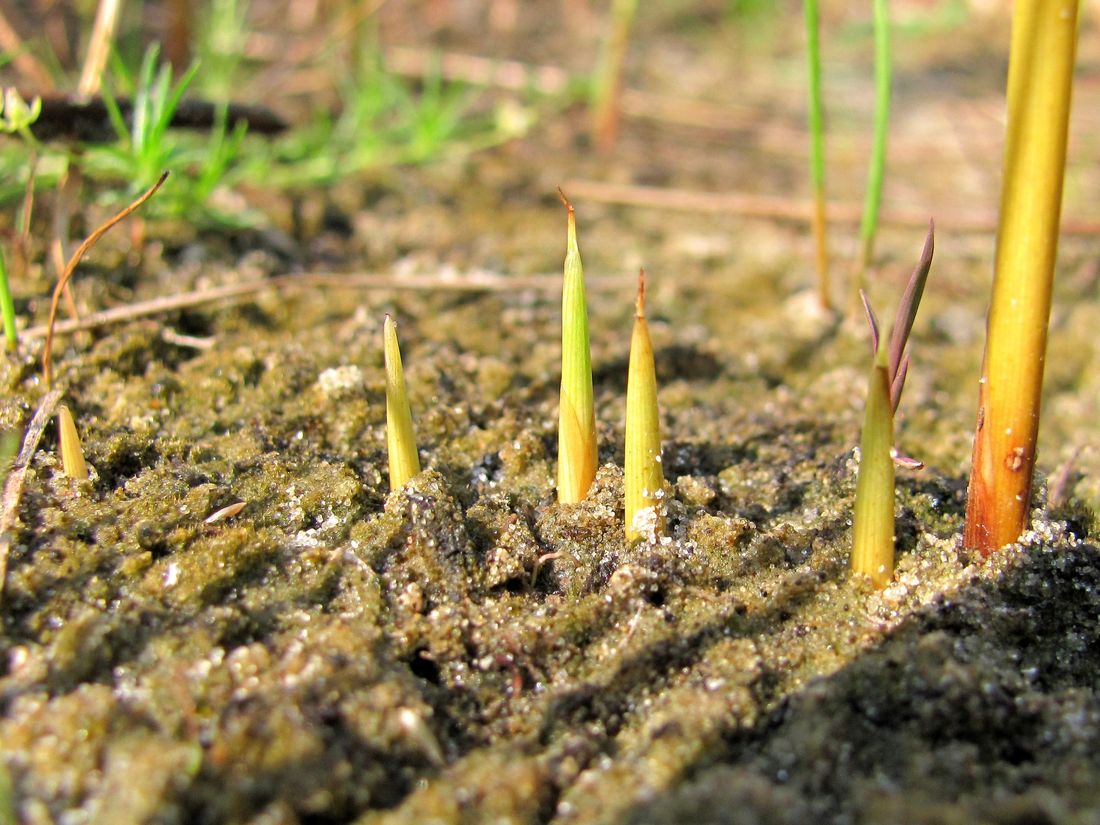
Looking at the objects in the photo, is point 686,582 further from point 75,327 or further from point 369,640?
point 75,327

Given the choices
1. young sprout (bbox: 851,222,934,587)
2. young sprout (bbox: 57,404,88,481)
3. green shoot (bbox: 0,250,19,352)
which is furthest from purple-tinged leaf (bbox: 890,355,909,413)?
green shoot (bbox: 0,250,19,352)

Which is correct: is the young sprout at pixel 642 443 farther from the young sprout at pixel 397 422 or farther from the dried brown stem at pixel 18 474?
the dried brown stem at pixel 18 474

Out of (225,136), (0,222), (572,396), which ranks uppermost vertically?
(225,136)

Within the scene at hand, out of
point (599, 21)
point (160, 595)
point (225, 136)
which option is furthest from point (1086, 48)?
point (160, 595)

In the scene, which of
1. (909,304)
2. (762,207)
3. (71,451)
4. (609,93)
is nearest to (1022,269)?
(909,304)

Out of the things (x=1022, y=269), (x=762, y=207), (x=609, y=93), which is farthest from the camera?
(x=609, y=93)

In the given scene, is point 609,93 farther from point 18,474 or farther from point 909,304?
point 18,474
